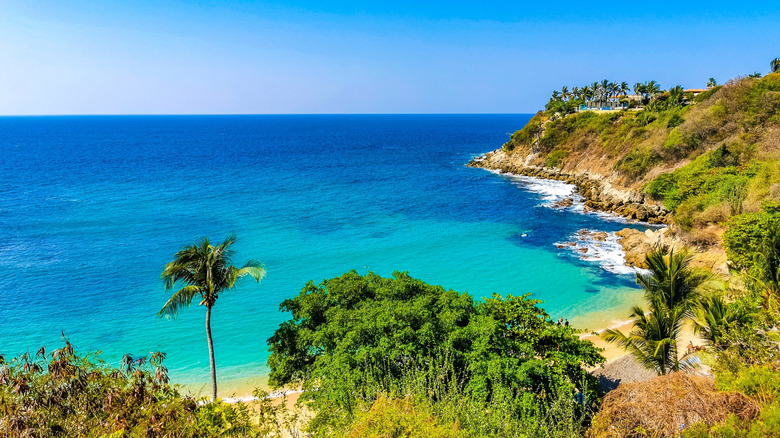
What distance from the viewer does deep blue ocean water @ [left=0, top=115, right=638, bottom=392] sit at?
3048 cm

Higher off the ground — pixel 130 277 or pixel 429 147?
pixel 429 147

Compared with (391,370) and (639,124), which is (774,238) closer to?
(391,370)

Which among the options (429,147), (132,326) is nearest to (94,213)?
(132,326)

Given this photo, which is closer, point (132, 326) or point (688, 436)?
point (688, 436)

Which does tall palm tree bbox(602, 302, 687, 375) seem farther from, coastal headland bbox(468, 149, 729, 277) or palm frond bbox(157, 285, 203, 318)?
coastal headland bbox(468, 149, 729, 277)

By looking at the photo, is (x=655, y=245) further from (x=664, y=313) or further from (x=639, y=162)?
(x=639, y=162)

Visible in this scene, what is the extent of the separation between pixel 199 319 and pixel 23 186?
215ft

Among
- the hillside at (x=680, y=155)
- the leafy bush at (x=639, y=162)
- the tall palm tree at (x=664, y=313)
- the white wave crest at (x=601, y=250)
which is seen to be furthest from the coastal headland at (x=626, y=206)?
the tall palm tree at (x=664, y=313)

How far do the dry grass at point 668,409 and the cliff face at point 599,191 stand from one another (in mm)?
44107

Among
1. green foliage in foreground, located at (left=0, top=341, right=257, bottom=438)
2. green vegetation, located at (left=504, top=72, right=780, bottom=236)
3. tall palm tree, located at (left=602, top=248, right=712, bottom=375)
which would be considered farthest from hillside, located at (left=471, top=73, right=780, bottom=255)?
green foliage in foreground, located at (left=0, top=341, right=257, bottom=438)

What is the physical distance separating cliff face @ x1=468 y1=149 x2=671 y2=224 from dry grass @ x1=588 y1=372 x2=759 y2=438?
44107 millimetres

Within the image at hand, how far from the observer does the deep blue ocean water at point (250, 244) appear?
100ft

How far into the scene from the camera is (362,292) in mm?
21859

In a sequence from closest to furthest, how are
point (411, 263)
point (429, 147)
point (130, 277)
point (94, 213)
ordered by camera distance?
1. point (130, 277)
2. point (411, 263)
3. point (94, 213)
4. point (429, 147)
